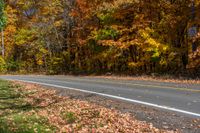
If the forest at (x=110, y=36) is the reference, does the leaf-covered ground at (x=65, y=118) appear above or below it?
below

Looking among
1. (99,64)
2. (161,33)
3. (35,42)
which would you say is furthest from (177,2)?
(35,42)

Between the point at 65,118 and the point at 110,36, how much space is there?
71.3ft

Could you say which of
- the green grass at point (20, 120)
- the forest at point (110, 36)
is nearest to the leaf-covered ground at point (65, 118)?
the green grass at point (20, 120)

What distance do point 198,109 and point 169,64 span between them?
18692 millimetres

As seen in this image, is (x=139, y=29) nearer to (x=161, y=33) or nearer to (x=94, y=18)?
(x=161, y=33)

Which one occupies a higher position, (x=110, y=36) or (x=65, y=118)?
(x=110, y=36)

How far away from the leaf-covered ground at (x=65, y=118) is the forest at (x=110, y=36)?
9433 mm

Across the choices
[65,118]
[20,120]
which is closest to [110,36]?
[65,118]

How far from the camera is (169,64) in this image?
30547 mm

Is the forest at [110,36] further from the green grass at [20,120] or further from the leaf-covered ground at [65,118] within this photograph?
the leaf-covered ground at [65,118]

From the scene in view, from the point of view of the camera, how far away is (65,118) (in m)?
11.9

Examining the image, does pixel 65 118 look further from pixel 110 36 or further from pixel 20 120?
pixel 110 36

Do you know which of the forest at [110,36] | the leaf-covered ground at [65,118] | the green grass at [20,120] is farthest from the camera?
the forest at [110,36]

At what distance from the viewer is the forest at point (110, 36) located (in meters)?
27.4
